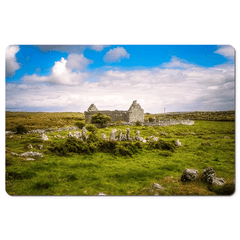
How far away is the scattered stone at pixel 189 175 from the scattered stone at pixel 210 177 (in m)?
0.32

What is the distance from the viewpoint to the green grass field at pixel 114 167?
6.33m

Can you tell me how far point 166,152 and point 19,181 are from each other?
6413 mm

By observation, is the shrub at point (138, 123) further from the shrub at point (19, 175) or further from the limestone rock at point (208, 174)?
the shrub at point (19, 175)

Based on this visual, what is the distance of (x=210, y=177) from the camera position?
6.16 metres

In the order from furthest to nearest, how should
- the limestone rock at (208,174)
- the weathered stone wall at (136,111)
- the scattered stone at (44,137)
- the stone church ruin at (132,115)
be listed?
1. the stone church ruin at (132,115)
2. the weathered stone wall at (136,111)
3. the scattered stone at (44,137)
4. the limestone rock at (208,174)

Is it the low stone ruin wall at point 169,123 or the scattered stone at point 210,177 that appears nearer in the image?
the scattered stone at point 210,177

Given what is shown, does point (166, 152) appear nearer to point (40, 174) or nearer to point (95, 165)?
point (95, 165)

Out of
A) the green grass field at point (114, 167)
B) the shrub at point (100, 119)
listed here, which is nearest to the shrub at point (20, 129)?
the green grass field at point (114, 167)

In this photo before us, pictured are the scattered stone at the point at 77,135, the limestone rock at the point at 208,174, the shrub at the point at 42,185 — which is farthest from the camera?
the scattered stone at the point at 77,135

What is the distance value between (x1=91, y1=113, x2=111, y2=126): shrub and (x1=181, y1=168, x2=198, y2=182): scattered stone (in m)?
5.59

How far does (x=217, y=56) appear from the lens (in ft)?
22.9

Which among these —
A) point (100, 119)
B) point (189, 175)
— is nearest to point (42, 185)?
point (100, 119)

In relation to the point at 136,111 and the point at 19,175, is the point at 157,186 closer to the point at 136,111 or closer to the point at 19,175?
the point at 136,111

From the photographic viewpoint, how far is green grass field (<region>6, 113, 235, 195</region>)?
20.8ft
